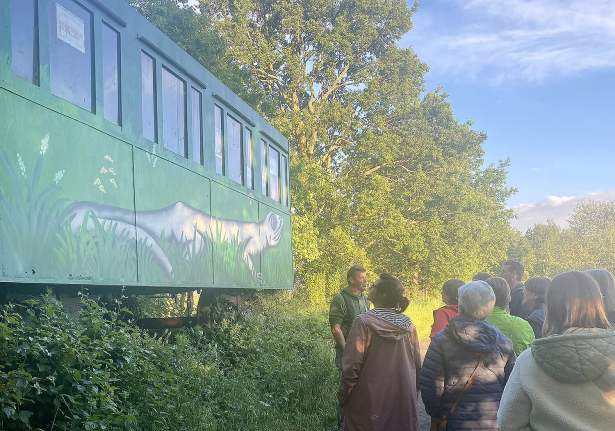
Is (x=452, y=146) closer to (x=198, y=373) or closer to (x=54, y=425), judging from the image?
(x=198, y=373)

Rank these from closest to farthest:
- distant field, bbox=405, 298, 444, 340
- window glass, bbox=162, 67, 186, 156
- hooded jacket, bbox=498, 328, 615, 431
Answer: hooded jacket, bbox=498, 328, 615, 431 < window glass, bbox=162, 67, 186, 156 < distant field, bbox=405, 298, 444, 340

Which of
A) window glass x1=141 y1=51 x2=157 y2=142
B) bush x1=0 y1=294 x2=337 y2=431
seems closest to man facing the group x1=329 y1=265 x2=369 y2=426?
bush x1=0 y1=294 x2=337 y2=431

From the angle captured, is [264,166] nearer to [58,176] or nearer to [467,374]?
[58,176]

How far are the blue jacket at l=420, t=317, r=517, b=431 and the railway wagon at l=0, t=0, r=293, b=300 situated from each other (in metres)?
2.87

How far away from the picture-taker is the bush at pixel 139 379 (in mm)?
4422

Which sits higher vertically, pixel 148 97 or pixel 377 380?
pixel 148 97

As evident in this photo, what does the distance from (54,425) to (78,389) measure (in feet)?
0.79

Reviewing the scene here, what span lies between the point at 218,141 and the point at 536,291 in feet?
15.6

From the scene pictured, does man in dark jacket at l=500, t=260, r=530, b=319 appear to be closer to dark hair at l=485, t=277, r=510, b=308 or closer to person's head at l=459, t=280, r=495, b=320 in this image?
dark hair at l=485, t=277, r=510, b=308

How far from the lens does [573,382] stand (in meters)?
2.82

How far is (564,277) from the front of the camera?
123 inches

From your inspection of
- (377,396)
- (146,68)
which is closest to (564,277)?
(377,396)

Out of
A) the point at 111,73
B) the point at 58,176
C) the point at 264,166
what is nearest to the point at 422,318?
the point at 264,166

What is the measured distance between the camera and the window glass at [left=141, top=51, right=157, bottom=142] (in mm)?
7523
